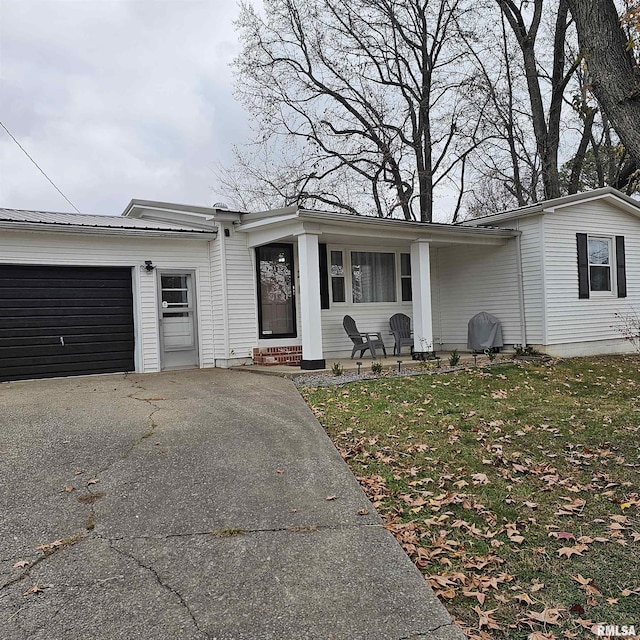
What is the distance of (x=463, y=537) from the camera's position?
3611 millimetres

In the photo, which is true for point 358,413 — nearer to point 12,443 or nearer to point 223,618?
point 12,443

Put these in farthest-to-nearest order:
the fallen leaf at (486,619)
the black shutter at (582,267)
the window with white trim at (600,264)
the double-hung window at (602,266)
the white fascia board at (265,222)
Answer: the window with white trim at (600,264)
the double-hung window at (602,266)
the black shutter at (582,267)
the white fascia board at (265,222)
the fallen leaf at (486,619)

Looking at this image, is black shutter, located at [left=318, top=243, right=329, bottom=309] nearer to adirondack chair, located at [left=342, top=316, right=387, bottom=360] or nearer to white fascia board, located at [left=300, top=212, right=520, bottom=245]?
adirondack chair, located at [left=342, top=316, right=387, bottom=360]

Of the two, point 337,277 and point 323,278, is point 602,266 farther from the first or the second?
point 323,278

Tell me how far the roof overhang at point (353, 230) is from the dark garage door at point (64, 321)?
2.75 meters

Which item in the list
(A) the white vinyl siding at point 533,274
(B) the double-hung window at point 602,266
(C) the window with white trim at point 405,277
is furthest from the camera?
(C) the window with white trim at point 405,277

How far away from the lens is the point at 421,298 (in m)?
11.8

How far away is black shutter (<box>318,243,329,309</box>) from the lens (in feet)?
40.3

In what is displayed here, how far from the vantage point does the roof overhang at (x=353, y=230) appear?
980cm

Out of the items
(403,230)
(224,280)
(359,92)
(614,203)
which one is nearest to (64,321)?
(224,280)

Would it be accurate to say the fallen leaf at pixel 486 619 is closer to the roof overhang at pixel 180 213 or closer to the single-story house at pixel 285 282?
the single-story house at pixel 285 282

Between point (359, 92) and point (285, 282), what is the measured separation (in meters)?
14.4

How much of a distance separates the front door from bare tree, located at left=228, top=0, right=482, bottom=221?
11.7 m

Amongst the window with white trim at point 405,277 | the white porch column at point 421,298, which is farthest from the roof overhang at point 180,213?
the window with white trim at point 405,277
